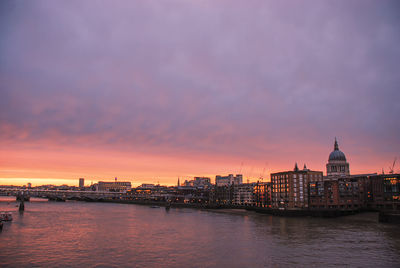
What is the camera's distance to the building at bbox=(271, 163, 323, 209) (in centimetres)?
12938

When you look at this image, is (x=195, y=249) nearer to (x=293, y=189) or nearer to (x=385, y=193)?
(x=293, y=189)

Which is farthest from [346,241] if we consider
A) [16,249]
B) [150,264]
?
[16,249]

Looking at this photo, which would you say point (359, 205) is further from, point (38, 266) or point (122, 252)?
point (38, 266)

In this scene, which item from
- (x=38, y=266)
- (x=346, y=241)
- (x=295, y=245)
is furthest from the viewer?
(x=346, y=241)

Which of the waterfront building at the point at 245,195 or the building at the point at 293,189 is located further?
the waterfront building at the point at 245,195

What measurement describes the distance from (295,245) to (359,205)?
9396 centimetres

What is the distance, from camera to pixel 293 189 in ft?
429

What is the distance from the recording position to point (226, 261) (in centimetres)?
4194

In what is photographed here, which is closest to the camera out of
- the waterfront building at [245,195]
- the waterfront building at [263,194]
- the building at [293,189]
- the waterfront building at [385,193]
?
the waterfront building at [385,193]

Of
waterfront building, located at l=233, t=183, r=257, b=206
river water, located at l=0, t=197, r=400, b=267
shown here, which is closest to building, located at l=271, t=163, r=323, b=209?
waterfront building, located at l=233, t=183, r=257, b=206

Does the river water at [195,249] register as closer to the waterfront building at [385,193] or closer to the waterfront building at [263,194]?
the waterfront building at [385,193]

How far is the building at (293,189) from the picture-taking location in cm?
12938

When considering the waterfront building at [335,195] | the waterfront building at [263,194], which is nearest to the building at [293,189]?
the waterfront building at [335,195]

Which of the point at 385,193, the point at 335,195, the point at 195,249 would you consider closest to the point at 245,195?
the point at 335,195
